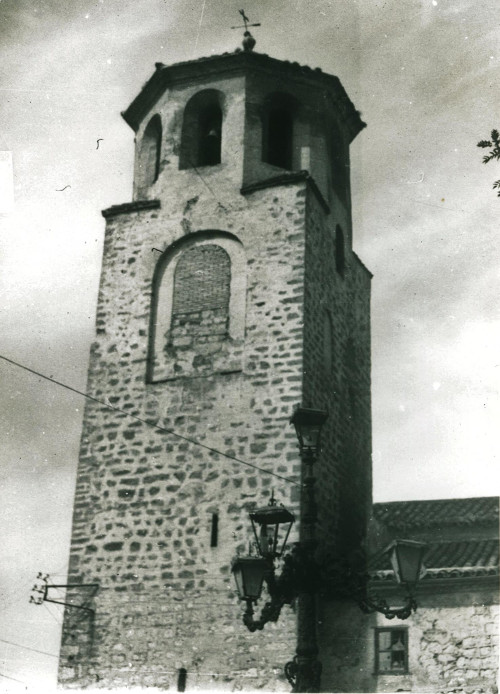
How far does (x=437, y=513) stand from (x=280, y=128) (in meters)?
7.41

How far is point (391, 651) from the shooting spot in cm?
1280

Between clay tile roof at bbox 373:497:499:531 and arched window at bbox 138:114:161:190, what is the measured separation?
723 centimetres

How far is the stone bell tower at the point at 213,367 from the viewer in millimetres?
13641

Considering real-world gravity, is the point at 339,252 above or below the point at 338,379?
above

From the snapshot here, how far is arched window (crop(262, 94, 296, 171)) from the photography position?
16859 millimetres

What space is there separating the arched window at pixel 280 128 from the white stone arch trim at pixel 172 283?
186 cm

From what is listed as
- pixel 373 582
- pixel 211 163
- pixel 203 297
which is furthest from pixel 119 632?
pixel 211 163

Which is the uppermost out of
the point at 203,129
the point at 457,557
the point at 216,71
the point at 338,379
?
the point at 216,71

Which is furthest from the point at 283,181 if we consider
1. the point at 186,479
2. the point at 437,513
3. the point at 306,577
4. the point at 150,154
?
the point at 306,577

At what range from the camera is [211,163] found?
16953 mm

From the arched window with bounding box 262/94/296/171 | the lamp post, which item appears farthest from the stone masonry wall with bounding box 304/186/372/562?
the lamp post

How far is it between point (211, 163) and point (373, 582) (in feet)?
24.7

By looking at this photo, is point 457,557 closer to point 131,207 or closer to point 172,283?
point 172,283

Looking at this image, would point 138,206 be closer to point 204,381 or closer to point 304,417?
point 204,381
